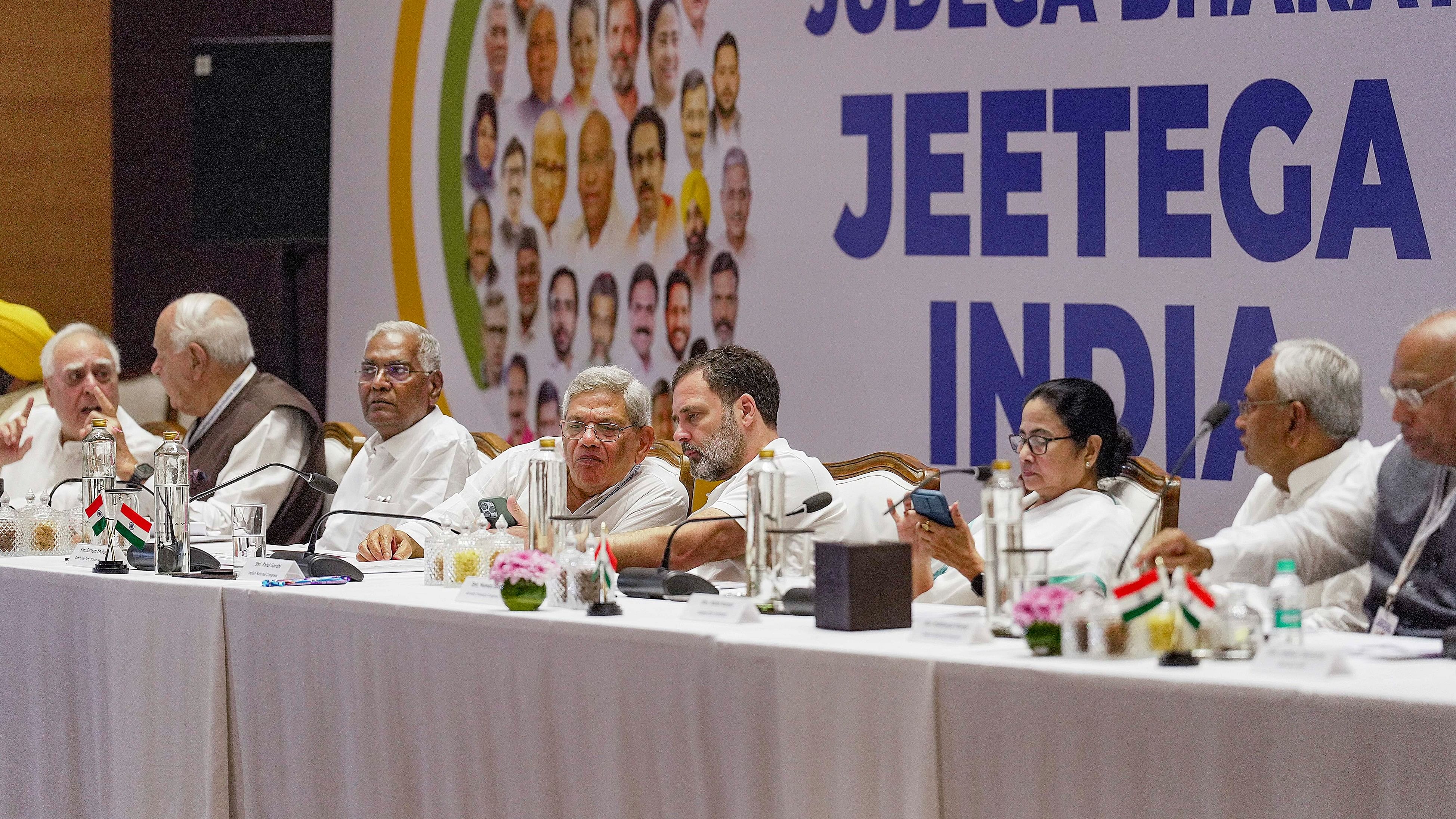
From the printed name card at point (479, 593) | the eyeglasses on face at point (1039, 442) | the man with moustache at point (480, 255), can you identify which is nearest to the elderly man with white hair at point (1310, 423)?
the eyeglasses on face at point (1039, 442)

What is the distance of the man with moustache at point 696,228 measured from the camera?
16.7 feet

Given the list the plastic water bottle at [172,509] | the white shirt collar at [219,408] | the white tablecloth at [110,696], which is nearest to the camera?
the white tablecloth at [110,696]

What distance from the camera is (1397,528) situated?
2.74 meters

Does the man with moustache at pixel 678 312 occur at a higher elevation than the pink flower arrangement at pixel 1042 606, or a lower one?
higher

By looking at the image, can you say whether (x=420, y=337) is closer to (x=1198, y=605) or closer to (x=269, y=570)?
(x=269, y=570)

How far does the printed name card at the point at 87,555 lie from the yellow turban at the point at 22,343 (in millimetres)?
2421

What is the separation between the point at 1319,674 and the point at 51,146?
6146mm

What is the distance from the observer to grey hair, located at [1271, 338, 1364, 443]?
10.0ft

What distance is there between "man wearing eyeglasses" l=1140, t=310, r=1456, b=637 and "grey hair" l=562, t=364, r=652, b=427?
1418 mm

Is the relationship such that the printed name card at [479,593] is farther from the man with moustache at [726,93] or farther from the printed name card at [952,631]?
the man with moustache at [726,93]

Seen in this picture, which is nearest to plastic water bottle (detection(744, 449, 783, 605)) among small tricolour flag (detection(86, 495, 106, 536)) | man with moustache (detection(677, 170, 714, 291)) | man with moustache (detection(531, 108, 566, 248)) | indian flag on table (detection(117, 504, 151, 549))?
indian flag on table (detection(117, 504, 151, 549))

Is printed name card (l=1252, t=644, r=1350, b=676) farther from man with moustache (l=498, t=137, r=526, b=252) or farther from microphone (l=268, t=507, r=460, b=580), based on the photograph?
man with moustache (l=498, t=137, r=526, b=252)

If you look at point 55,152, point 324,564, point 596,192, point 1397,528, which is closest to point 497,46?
point 596,192

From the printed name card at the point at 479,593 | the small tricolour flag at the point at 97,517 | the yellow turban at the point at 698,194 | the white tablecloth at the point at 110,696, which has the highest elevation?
the yellow turban at the point at 698,194
